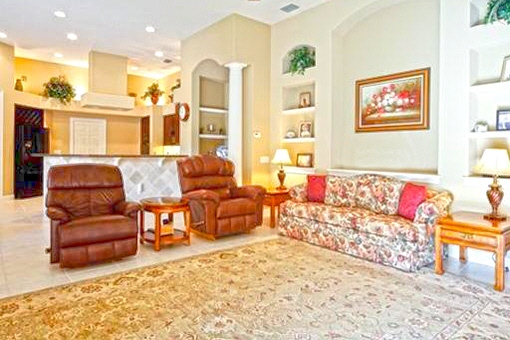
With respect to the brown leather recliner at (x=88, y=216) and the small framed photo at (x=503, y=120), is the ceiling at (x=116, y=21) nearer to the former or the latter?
the small framed photo at (x=503, y=120)

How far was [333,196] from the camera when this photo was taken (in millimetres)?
4617

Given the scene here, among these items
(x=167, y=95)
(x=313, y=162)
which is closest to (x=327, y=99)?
(x=313, y=162)

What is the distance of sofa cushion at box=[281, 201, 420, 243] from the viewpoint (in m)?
3.47

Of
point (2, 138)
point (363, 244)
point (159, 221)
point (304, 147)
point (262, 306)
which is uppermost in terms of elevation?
point (2, 138)

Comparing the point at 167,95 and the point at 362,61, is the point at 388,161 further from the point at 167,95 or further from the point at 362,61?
the point at 167,95

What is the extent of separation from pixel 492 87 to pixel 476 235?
1.66m

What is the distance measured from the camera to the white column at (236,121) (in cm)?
631

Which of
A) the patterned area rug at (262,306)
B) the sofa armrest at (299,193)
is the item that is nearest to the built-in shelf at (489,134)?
the patterned area rug at (262,306)

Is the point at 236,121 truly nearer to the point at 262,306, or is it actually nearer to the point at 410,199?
the point at 410,199

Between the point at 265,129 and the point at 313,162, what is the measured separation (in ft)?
3.80

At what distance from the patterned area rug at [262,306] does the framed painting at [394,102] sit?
2.13 meters

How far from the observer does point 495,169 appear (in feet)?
10.8

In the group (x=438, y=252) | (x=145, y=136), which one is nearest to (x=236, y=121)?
(x=438, y=252)

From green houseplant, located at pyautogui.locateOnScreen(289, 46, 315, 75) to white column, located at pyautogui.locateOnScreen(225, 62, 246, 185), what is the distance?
3.06 ft
